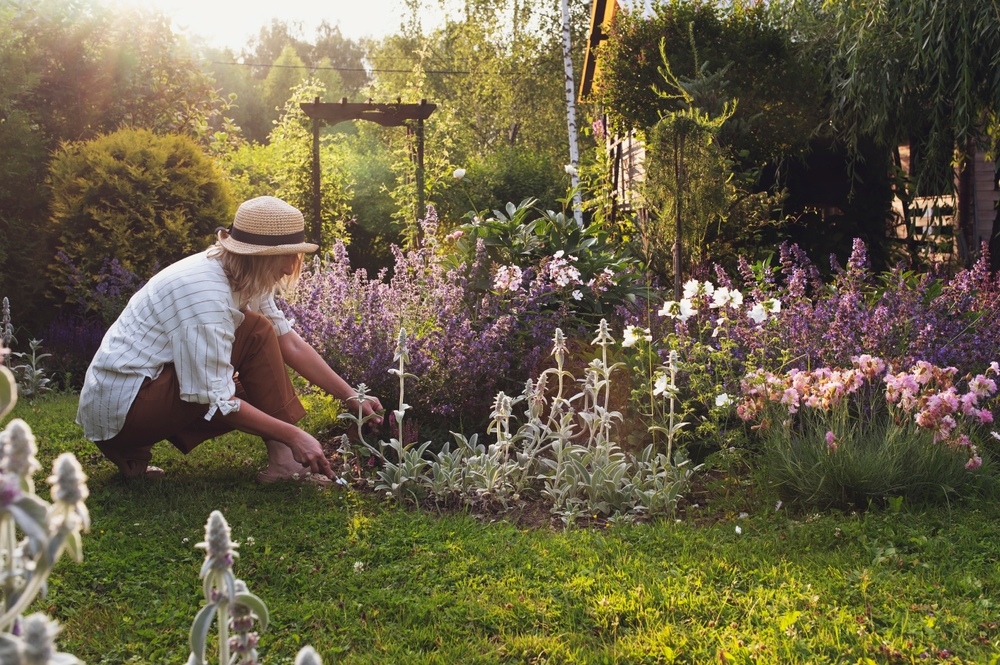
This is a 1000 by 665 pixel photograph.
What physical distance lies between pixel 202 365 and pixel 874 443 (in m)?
2.83

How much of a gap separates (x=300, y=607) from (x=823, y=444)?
2.22m

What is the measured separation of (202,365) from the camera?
11.0ft

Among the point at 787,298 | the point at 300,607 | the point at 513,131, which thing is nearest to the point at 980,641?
the point at 300,607

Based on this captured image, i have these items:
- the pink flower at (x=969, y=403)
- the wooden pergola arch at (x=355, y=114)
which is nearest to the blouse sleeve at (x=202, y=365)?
the pink flower at (x=969, y=403)

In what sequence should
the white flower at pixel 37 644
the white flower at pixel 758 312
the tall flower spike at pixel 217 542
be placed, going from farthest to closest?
1. the white flower at pixel 758 312
2. the tall flower spike at pixel 217 542
3. the white flower at pixel 37 644

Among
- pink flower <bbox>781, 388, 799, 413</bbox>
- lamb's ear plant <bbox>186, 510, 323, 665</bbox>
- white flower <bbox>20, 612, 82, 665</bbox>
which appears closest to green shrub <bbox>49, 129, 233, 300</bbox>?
pink flower <bbox>781, 388, 799, 413</bbox>

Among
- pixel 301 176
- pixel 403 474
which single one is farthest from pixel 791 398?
pixel 301 176

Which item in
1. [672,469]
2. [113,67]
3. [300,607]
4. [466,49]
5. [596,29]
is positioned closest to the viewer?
[300,607]

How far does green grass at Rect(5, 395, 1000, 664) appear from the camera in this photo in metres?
2.43

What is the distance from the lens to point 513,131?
23172 mm

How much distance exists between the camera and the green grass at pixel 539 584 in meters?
2.43

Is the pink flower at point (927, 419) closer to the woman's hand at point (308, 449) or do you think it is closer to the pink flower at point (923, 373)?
the pink flower at point (923, 373)

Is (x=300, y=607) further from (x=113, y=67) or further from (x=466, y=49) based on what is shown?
(x=466, y=49)

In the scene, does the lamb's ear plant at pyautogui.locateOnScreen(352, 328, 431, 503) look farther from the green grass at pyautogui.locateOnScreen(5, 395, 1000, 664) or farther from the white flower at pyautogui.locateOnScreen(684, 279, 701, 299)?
the white flower at pyautogui.locateOnScreen(684, 279, 701, 299)
